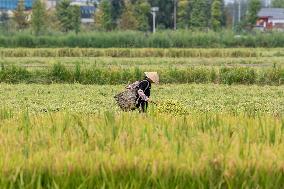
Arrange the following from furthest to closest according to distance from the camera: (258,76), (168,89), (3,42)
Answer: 1. (3,42)
2. (258,76)
3. (168,89)

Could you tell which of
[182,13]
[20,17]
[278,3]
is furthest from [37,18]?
[278,3]

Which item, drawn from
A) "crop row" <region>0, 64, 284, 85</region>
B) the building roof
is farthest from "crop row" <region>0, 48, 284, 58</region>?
the building roof

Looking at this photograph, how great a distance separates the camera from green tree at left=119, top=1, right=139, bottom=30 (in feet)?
189

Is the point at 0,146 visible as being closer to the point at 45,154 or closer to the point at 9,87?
the point at 45,154

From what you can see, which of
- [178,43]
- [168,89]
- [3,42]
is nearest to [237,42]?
[178,43]

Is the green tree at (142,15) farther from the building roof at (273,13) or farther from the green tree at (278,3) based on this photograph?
the green tree at (278,3)

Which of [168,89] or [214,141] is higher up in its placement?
[214,141]

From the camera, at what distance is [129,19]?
58344 millimetres

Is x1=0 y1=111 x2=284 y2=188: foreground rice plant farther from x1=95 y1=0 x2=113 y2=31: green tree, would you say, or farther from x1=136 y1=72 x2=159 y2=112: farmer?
x1=95 y1=0 x2=113 y2=31: green tree

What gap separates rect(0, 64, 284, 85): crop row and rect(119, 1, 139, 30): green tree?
36.5 m

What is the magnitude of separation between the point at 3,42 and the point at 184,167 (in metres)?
36.5

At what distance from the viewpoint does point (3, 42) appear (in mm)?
39188

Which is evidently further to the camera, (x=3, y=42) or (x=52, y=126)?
(x=3, y=42)

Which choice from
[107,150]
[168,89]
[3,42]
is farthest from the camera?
[3,42]
